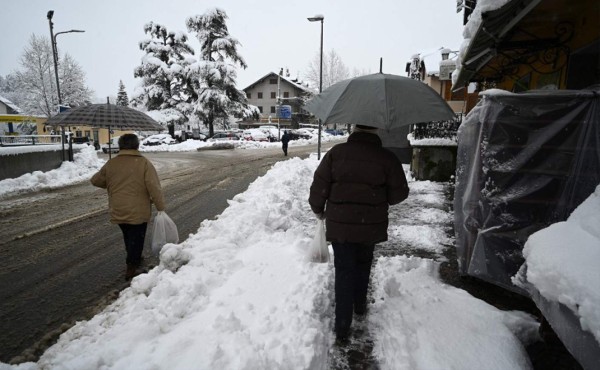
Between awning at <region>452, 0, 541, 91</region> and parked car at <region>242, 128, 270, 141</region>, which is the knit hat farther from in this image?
parked car at <region>242, 128, 270, 141</region>

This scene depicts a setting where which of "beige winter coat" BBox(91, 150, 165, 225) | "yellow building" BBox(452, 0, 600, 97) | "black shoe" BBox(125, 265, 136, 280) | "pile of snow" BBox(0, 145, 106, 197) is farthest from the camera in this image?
"pile of snow" BBox(0, 145, 106, 197)

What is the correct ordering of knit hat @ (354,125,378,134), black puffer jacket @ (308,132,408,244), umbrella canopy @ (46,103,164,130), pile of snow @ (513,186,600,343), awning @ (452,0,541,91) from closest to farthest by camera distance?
1. pile of snow @ (513,186,600,343)
2. black puffer jacket @ (308,132,408,244)
3. knit hat @ (354,125,378,134)
4. awning @ (452,0,541,91)
5. umbrella canopy @ (46,103,164,130)

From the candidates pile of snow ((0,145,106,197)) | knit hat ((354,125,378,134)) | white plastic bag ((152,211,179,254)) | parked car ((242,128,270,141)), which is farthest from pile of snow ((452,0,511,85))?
parked car ((242,128,270,141))

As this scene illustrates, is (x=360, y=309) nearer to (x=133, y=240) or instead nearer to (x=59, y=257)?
(x=133, y=240)

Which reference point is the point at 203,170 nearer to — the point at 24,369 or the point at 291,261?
the point at 291,261

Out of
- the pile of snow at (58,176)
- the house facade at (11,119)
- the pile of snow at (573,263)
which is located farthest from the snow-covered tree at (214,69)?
the pile of snow at (573,263)

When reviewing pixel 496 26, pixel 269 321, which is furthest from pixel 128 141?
pixel 496 26

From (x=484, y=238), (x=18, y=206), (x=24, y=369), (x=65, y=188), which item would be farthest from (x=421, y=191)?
(x=65, y=188)

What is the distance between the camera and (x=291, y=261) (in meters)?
4.54

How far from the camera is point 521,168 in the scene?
11.5ft

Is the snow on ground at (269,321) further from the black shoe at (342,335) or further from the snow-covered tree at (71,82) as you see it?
the snow-covered tree at (71,82)

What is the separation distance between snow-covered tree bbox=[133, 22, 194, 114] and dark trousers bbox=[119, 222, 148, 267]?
30806mm

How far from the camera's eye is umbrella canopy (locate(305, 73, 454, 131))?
2.84 metres

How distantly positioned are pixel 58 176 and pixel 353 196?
13.8 m
